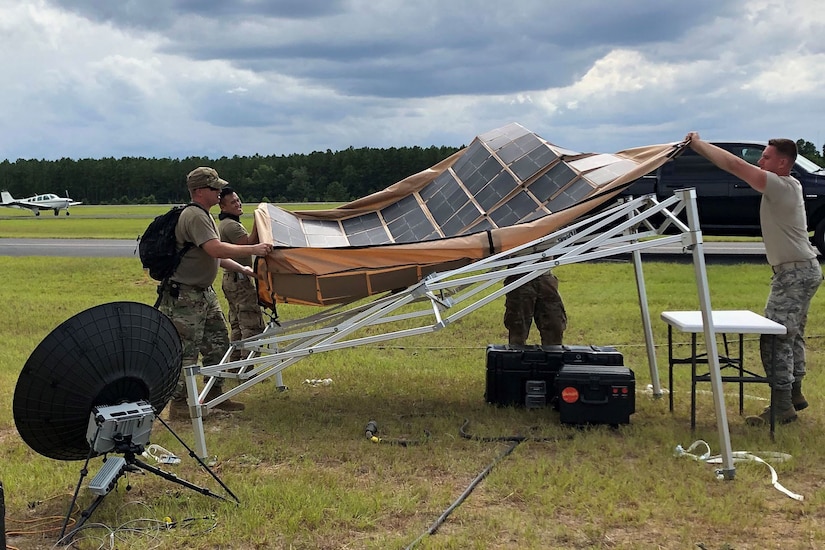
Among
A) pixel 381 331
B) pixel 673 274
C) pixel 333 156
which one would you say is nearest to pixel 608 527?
pixel 381 331

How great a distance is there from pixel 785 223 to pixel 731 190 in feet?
30.5

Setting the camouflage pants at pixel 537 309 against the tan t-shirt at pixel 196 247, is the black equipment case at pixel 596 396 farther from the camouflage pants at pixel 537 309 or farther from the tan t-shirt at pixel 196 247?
the tan t-shirt at pixel 196 247

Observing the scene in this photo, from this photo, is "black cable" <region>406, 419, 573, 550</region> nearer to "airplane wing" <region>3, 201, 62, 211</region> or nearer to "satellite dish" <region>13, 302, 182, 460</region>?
"satellite dish" <region>13, 302, 182, 460</region>

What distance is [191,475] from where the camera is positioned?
16.6ft

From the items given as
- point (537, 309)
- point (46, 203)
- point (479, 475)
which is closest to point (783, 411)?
point (537, 309)

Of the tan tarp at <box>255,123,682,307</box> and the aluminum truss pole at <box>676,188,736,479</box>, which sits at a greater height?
the tan tarp at <box>255,123,682,307</box>

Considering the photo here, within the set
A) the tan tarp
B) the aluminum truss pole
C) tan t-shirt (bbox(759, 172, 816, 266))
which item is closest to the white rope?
the aluminum truss pole

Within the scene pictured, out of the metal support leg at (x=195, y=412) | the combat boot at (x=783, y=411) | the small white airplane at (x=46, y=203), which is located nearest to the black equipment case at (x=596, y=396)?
the combat boot at (x=783, y=411)

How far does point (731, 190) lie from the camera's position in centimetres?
1436

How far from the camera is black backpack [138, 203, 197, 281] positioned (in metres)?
6.01

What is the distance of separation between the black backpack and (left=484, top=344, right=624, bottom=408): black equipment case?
279 centimetres

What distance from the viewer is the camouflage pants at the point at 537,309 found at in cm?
739

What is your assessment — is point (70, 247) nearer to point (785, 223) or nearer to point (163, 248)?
point (163, 248)

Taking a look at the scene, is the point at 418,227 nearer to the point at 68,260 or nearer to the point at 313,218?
the point at 313,218
